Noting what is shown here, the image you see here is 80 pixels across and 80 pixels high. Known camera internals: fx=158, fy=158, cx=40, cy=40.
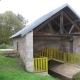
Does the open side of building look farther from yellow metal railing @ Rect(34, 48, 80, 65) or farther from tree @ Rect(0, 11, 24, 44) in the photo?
tree @ Rect(0, 11, 24, 44)

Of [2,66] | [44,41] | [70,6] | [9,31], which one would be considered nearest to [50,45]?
[44,41]

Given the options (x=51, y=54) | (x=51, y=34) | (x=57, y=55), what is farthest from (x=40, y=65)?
(x=57, y=55)

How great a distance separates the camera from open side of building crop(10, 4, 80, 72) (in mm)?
12922

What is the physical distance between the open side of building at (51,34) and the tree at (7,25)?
823 inches

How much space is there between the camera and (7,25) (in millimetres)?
38781

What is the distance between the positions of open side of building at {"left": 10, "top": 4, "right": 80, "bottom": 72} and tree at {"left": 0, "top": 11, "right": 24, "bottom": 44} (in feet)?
68.6

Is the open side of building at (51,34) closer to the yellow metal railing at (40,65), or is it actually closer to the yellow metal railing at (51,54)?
the yellow metal railing at (40,65)

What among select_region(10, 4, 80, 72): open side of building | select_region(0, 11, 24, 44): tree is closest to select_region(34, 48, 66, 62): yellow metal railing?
select_region(10, 4, 80, 72): open side of building

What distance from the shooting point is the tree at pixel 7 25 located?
37.8 m

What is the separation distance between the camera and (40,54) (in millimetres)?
16484

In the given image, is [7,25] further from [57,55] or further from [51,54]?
[51,54]

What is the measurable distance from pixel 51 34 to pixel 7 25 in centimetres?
2636

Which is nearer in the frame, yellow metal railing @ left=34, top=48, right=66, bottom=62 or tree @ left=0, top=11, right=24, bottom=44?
yellow metal railing @ left=34, top=48, right=66, bottom=62

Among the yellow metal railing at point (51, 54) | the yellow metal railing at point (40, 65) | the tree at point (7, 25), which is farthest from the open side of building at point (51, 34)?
the tree at point (7, 25)
